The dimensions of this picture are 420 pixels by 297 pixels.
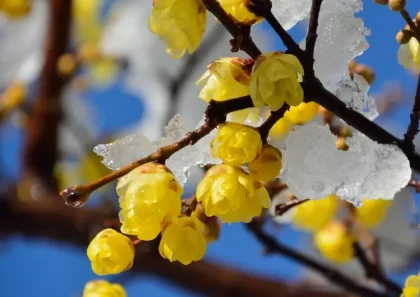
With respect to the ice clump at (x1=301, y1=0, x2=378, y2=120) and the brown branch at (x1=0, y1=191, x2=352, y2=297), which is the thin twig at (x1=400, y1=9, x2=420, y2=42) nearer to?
the ice clump at (x1=301, y1=0, x2=378, y2=120)

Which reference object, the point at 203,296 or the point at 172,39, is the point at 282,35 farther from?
the point at 203,296

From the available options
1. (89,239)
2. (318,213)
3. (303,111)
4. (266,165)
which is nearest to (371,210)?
(318,213)

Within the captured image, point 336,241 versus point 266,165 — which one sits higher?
point 266,165

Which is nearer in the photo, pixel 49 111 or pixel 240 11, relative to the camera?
pixel 240 11

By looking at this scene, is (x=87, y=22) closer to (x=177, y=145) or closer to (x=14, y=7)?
(x=14, y=7)

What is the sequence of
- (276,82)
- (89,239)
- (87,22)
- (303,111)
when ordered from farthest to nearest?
(87,22), (89,239), (303,111), (276,82)

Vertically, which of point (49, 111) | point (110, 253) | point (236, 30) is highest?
point (236, 30)
